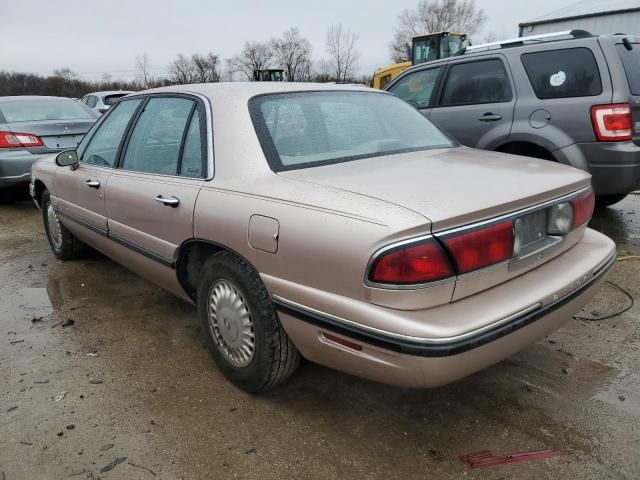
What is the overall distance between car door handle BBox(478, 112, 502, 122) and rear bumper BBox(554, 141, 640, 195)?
0.68 m

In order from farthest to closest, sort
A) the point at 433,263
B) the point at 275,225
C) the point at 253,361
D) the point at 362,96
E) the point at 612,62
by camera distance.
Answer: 1. the point at 612,62
2. the point at 362,96
3. the point at 253,361
4. the point at 275,225
5. the point at 433,263

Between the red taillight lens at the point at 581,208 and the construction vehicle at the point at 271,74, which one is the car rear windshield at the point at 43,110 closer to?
the red taillight lens at the point at 581,208

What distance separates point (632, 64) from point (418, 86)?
83.4 inches

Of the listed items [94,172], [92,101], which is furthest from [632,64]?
[92,101]

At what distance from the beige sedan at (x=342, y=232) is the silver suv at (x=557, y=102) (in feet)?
6.08

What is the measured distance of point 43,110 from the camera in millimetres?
7242

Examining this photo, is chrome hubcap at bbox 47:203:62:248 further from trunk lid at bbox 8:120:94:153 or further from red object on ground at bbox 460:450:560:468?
red object on ground at bbox 460:450:560:468

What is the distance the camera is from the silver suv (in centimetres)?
411

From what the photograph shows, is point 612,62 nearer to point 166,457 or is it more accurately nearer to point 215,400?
point 215,400

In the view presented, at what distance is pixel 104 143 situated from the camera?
3.62 m

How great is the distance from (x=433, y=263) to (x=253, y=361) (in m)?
1.08

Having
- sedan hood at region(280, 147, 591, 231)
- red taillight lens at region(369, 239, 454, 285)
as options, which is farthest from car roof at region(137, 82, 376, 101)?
red taillight lens at region(369, 239, 454, 285)

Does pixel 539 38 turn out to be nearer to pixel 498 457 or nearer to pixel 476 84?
pixel 476 84

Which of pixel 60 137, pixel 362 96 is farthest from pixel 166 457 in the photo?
pixel 60 137
